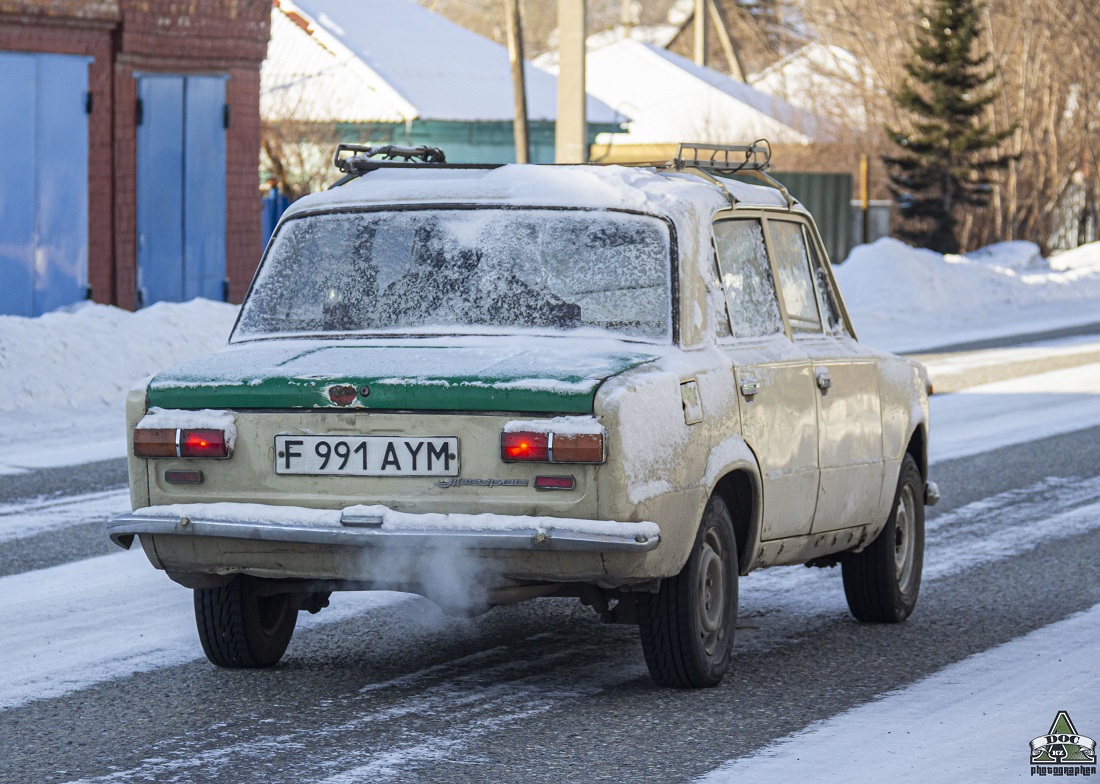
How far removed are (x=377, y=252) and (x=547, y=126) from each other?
104 ft

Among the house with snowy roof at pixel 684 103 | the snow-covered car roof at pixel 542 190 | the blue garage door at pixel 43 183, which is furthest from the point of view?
the house with snowy roof at pixel 684 103

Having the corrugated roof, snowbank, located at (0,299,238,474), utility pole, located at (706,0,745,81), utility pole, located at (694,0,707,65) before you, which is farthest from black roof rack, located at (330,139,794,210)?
utility pole, located at (694,0,707,65)

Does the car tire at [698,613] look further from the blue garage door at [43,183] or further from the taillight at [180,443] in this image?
the blue garage door at [43,183]

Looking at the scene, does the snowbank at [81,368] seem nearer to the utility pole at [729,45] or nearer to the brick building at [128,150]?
the brick building at [128,150]

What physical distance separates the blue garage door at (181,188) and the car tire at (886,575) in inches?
543

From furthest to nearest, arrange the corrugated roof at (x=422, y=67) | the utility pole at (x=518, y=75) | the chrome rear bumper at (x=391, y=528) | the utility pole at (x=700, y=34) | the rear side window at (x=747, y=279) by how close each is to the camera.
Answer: the utility pole at (x=700, y=34) < the corrugated roof at (x=422, y=67) < the utility pole at (x=518, y=75) < the rear side window at (x=747, y=279) < the chrome rear bumper at (x=391, y=528)

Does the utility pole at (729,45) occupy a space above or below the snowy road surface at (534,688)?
above

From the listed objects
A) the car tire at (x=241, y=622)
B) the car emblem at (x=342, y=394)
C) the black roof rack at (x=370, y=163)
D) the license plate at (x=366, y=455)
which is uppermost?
the black roof rack at (x=370, y=163)

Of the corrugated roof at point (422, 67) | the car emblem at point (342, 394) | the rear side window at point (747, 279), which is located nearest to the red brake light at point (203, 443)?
the car emblem at point (342, 394)

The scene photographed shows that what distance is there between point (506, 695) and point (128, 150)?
15.0 m

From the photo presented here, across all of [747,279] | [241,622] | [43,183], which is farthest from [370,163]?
[43,183]

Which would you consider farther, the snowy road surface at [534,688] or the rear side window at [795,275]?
the rear side window at [795,275]

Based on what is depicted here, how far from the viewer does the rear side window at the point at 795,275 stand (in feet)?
23.2

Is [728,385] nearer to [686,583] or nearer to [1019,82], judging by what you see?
[686,583]
